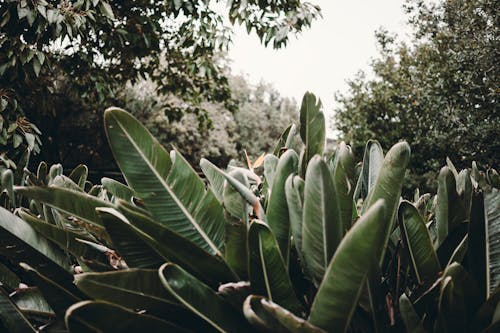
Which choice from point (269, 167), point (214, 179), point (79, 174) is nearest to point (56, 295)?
point (214, 179)

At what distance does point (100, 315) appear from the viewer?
64 centimetres

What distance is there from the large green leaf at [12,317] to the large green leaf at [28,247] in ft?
0.26

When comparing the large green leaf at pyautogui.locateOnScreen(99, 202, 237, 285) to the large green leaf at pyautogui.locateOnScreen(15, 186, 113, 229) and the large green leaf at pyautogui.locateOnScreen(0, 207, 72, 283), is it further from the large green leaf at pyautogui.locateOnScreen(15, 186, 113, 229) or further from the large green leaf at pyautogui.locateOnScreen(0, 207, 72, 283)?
the large green leaf at pyautogui.locateOnScreen(0, 207, 72, 283)

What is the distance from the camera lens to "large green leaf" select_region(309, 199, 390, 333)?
548mm

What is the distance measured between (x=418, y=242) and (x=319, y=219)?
25cm

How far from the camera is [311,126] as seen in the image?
1.00m

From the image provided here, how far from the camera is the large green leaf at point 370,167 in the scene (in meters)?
1.15

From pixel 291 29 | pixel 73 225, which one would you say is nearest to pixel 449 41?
pixel 291 29

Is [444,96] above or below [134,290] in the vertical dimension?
above

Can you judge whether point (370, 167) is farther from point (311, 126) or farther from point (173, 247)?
point (173, 247)

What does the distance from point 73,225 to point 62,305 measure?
0.39 m

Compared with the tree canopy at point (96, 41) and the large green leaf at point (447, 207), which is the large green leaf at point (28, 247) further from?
the tree canopy at point (96, 41)

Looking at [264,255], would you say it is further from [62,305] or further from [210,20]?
[210,20]

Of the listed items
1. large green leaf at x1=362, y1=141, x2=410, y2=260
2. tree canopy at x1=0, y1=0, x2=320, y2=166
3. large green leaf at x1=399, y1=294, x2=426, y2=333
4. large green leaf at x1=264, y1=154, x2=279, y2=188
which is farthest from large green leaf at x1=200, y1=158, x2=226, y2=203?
tree canopy at x1=0, y1=0, x2=320, y2=166
